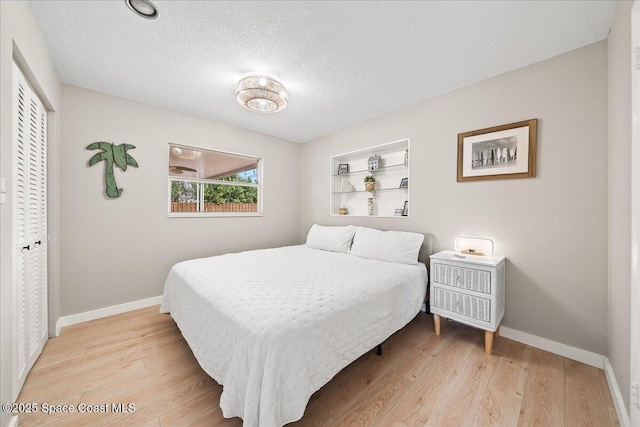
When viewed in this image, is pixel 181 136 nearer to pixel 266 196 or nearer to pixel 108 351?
pixel 266 196

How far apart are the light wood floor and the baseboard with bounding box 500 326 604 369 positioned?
6 cm

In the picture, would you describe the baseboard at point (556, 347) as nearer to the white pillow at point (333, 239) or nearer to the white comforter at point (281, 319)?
the white comforter at point (281, 319)

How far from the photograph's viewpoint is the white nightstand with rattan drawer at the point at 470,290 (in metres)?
1.91

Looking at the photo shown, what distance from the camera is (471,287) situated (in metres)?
2.02

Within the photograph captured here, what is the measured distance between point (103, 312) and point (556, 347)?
4304 millimetres

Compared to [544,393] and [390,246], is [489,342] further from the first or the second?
[390,246]

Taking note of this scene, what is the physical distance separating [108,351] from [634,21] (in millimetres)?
3946

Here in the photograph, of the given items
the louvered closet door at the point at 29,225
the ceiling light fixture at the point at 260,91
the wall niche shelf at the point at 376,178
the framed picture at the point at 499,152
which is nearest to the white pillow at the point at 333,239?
the wall niche shelf at the point at 376,178

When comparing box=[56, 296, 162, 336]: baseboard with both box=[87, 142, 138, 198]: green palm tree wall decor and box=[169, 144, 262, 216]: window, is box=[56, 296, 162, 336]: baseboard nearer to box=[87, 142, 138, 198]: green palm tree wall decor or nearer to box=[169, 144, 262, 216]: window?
box=[169, 144, 262, 216]: window

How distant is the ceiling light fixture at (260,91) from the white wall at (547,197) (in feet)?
5.53

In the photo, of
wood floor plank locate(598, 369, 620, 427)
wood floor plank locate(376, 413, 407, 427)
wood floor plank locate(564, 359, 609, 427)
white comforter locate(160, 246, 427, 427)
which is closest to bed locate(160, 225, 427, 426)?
white comforter locate(160, 246, 427, 427)

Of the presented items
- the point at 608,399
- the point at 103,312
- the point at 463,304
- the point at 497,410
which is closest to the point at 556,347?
the point at 608,399

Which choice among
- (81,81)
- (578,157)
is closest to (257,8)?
(81,81)

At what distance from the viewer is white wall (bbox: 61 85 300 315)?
2408mm
